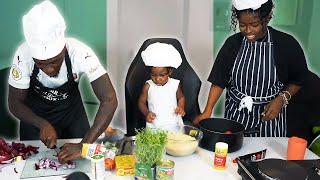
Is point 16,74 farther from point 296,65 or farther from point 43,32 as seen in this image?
point 296,65

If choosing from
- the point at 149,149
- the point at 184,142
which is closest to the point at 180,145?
the point at 184,142

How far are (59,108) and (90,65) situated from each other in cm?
38

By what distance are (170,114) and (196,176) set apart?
0.65m

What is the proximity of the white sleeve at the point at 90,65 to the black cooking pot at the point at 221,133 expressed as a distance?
1.82 ft

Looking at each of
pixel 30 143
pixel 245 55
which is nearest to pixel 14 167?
pixel 30 143

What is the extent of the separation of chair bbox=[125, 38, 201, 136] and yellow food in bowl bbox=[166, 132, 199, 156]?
49cm

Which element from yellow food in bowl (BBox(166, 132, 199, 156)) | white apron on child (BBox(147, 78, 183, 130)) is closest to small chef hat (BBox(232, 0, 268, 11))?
white apron on child (BBox(147, 78, 183, 130))

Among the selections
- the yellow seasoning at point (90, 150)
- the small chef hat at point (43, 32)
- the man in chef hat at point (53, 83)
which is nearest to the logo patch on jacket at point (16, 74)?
the man in chef hat at point (53, 83)

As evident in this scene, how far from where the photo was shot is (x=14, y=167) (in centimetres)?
150

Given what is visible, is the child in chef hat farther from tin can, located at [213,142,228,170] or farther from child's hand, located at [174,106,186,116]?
tin can, located at [213,142,228,170]

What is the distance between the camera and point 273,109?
1.95 meters

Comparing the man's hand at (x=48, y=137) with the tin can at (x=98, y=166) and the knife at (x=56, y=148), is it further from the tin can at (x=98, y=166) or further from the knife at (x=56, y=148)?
the tin can at (x=98, y=166)

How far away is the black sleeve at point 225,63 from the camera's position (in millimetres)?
2062

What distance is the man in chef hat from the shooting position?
1587 millimetres
